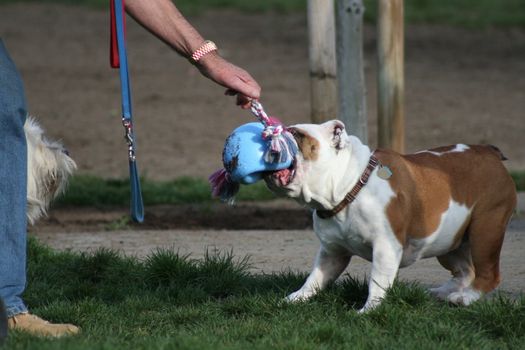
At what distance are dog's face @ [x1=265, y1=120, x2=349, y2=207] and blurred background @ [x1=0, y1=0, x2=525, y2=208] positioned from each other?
4495 millimetres

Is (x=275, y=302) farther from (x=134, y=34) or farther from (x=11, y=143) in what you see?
(x=134, y=34)

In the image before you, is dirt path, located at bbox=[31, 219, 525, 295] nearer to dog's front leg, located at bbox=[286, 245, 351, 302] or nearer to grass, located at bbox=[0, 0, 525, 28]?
dog's front leg, located at bbox=[286, 245, 351, 302]

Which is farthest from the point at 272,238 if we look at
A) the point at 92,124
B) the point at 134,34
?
the point at 134,34

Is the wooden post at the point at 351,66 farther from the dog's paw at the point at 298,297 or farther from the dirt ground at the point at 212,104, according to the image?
the dog's paw at the point at 298,297

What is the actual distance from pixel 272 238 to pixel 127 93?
240 centimetres

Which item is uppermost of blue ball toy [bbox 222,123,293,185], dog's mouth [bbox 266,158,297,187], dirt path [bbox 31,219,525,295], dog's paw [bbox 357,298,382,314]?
blue ball toy [bbox 222,123,293,185]

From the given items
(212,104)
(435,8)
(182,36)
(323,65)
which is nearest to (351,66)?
(323,65)

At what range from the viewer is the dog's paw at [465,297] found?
17.2 ft

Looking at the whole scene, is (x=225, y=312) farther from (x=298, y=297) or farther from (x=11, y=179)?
(x=11, y=179)

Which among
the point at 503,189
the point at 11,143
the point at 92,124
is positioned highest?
the point at 11,143

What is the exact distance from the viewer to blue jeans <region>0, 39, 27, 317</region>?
4.75 metres

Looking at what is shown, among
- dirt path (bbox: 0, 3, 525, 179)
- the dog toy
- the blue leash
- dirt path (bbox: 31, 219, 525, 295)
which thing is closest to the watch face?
the blue leash

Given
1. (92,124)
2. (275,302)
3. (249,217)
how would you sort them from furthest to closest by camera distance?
(92,124) < (249,217) < (275,302)

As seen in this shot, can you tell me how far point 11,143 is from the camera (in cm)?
479
